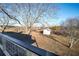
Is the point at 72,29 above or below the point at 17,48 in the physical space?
above

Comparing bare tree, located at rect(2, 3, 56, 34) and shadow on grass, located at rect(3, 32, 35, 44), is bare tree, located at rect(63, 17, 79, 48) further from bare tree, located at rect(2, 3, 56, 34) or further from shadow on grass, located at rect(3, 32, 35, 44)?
shadow on grass, located at rect(3, 32, 35, 44)

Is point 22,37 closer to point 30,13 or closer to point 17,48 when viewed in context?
point 17,48

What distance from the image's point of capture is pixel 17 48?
5.07ft

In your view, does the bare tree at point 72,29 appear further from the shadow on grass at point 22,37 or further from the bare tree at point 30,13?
the shadow on grass at point 22,37

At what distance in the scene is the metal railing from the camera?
1.53 m

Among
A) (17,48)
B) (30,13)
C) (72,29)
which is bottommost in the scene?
(17,48)

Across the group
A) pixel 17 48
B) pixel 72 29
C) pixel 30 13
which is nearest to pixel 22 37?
pixel 17 48

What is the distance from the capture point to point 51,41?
5.03 ft

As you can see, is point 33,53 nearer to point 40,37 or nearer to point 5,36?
point 40,37

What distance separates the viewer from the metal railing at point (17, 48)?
153 cm

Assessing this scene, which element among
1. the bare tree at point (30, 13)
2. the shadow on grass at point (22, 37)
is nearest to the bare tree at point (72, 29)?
the bare tree at point (30, 13)

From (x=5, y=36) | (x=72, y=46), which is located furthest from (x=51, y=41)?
(x=5, y=36)

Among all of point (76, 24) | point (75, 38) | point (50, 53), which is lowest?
point (50, 53)

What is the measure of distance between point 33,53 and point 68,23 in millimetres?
373
